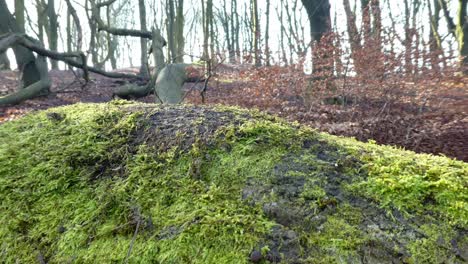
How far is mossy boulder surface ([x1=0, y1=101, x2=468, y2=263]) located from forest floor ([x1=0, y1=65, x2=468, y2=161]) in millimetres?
3807

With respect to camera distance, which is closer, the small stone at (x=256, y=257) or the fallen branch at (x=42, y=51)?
the small stone at (x=256, y=257)

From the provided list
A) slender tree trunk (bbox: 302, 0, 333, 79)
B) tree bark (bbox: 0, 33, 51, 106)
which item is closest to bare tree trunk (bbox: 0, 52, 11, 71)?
tree bark (bbox: 0, 33, 51, 106)

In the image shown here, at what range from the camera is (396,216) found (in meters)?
1.43

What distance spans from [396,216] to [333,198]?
27 cm

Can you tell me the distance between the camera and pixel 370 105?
24.7 ft

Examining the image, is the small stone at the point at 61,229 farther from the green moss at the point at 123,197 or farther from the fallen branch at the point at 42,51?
the fallen branch at the point at 42,51

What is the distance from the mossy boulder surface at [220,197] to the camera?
53.3 inches

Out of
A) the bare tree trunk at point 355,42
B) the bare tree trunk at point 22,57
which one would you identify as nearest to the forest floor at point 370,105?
the bare tree trunk at point 355,42

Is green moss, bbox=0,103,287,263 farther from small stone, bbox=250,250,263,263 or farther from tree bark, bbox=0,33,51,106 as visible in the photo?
tree bark, bbox=0,33,51,106

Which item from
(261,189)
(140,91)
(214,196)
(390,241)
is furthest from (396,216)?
(140,91)

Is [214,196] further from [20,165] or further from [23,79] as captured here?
[23,79]

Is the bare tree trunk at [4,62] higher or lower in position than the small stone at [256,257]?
higher

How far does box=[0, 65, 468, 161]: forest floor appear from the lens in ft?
17.6

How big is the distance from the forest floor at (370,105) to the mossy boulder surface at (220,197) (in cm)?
381
